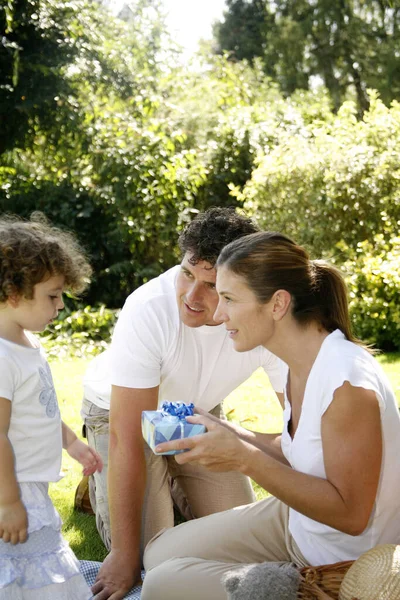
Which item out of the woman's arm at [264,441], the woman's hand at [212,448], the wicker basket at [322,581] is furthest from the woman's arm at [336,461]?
the woman's arm at [264,441]

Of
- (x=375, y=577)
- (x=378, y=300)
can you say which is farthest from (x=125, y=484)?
(x=378, y=300)

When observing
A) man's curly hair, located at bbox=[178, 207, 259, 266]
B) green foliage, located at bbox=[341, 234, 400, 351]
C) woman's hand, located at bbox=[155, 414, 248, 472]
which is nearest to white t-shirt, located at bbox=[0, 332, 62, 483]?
woman's hand, located at bbox=[155, 414, 248, 472]

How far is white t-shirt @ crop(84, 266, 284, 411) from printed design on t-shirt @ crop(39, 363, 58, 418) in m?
0.39

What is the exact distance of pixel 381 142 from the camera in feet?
30.4

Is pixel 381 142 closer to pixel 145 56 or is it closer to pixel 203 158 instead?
pixel 203 158

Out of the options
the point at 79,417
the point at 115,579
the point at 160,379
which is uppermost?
the point at 160,379

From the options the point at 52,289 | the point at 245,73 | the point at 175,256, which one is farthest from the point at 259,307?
the point at 245,73

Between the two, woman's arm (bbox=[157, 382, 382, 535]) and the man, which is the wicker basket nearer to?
woman's arm (bbox=[157, 382, 382, 535])

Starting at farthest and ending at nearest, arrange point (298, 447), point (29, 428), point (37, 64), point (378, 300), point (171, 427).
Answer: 1. point (37, 64)
2. point (378, 300)
3. point (29, 428)
4. point (298, 447)
5. point (171, 427)

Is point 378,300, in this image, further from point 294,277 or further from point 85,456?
point 294,277

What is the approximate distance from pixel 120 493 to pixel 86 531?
105cm

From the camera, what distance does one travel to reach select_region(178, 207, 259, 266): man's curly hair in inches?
122

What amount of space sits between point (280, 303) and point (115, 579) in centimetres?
147

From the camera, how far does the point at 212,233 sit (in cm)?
312
